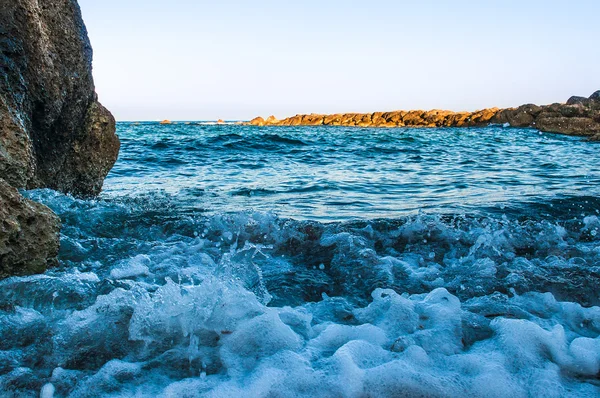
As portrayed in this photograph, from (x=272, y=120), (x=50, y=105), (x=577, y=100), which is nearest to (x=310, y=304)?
(x=50, y=105)

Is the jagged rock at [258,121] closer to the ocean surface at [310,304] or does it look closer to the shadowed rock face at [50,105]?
the shadowed rock face at [50,105]

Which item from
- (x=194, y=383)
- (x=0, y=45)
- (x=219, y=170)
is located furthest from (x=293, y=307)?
(x=219, y=170)

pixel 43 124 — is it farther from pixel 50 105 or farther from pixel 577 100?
pixel 577 100

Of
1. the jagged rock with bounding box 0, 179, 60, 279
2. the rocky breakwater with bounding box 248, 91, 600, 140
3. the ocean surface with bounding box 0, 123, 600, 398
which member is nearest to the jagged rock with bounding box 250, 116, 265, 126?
the rocky breakwater with bounding box 248, 91, 600, 140

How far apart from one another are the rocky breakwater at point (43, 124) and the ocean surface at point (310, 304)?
25cm

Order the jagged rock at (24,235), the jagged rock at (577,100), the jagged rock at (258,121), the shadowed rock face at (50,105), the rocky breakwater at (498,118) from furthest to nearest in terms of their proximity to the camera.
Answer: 1. the jagged rock at (258,121)
2. the jagged rock at (577,100)
3. the rocky breakwater at (498,118)
4. the shadowed rock face at (50,105)
5. the jagged rock at (24,235)

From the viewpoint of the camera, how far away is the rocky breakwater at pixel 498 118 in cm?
2601

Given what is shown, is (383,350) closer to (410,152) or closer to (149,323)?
(149,323)

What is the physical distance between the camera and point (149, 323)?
2180 millimetres

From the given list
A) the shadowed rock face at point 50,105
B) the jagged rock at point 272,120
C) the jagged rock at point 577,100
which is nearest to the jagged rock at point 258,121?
the jagged rock at point 272,120

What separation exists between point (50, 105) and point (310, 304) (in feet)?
10.2

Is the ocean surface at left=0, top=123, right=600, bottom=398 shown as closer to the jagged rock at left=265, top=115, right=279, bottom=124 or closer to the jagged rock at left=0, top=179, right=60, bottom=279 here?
the jagged rock at left=0, top=179, right=60, bottom=279

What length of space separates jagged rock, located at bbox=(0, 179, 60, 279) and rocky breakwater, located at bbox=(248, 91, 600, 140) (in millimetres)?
19445

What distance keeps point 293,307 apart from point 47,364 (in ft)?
3.87
